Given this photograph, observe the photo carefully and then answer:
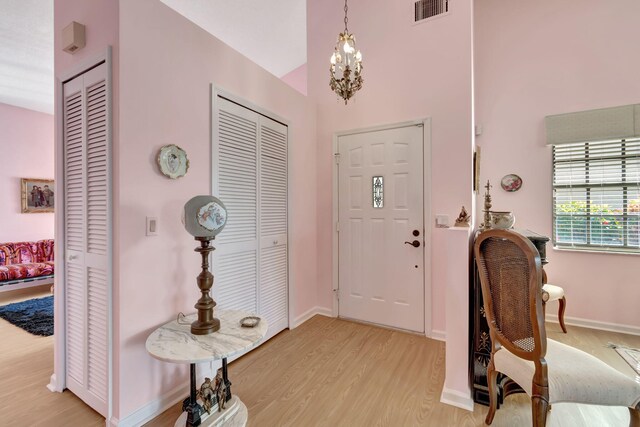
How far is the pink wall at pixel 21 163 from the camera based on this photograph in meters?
4.80

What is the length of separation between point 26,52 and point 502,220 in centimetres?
539

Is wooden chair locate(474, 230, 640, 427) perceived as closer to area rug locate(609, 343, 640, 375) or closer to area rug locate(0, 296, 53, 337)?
area rug locate(609, 343, 640, 375)

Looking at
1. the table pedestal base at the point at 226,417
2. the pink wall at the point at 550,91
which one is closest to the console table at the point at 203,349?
the table pedestal base at the point at 226,417

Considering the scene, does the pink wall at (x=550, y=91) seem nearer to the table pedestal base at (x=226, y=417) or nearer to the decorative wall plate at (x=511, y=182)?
the decorative wall plate at (x=511, y=182)

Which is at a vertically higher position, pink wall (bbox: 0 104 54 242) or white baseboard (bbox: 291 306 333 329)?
pink wall (bbox: 0 104 54 242)

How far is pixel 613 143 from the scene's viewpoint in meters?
3.12

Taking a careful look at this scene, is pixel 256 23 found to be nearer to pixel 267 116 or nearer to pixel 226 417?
pixel 267 116

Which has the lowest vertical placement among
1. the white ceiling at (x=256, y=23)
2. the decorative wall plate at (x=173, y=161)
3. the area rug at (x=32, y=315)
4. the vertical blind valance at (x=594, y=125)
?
the area rug at (x=32, y=315)

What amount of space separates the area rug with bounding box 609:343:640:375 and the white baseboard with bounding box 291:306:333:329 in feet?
8.92

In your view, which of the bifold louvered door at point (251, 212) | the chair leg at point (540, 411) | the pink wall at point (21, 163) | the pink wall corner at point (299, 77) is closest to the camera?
the chair leg at point (540, 411)

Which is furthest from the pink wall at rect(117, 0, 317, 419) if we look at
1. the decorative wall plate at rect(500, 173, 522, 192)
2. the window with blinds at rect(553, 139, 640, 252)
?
the window with blinds at rect(553, 139, 640, 252)

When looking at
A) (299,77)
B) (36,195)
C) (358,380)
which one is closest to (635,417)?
(358,380)

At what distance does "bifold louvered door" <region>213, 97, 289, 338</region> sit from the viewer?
7.51 ft

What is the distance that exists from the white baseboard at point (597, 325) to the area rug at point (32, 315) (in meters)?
5.70
